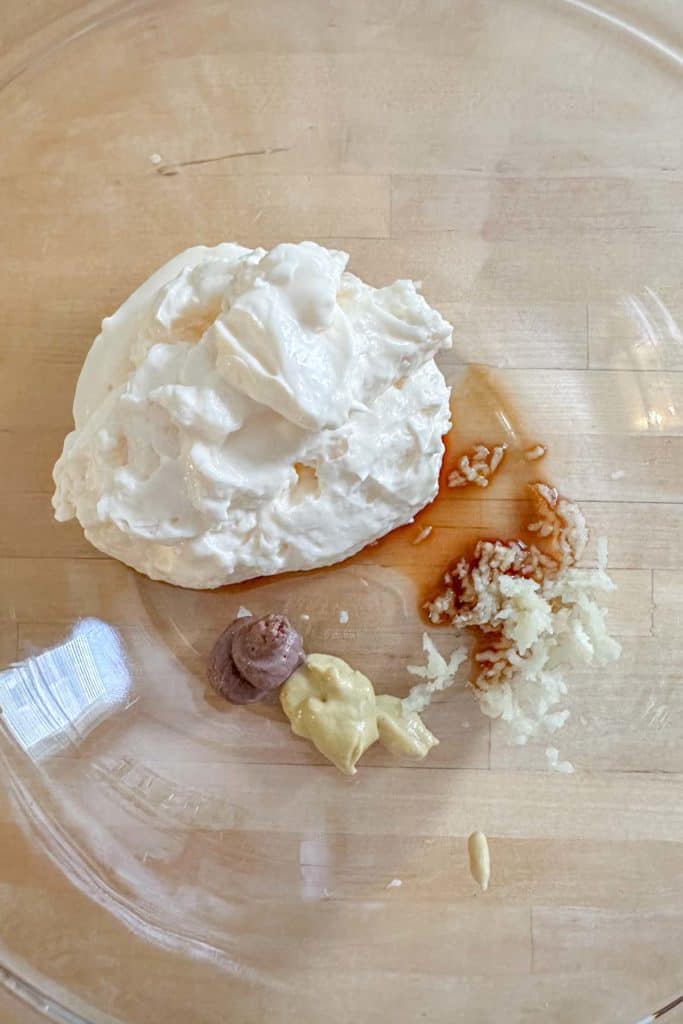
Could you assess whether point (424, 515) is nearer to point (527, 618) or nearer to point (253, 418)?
point (527, 618)

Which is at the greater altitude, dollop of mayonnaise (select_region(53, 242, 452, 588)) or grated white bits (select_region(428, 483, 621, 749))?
dollop of mayonnaise (select_region(53, 242, 452, 588))

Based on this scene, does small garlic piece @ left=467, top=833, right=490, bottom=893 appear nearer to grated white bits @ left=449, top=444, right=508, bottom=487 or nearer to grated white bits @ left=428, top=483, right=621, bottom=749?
grated white bits @ left=428, top=483, right=621, bottom=749

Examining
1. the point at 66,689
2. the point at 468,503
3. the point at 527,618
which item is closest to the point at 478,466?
the point at 468,503

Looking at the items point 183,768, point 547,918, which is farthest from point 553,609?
point 183,768

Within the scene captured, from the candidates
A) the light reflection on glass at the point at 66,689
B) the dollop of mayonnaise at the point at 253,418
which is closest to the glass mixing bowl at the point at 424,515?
the light reflection on glass at the point at 66,689

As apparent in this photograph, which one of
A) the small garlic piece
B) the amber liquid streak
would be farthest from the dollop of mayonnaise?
the small garlic piece

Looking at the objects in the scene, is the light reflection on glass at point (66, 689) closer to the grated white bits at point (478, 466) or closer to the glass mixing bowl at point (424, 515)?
the glass mixing bowl at point (424, 515)

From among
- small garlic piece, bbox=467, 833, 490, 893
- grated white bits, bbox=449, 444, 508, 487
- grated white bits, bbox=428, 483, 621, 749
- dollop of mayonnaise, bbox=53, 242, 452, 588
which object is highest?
dollop of mayonnaise, bbox=53, 242, 452, 588
